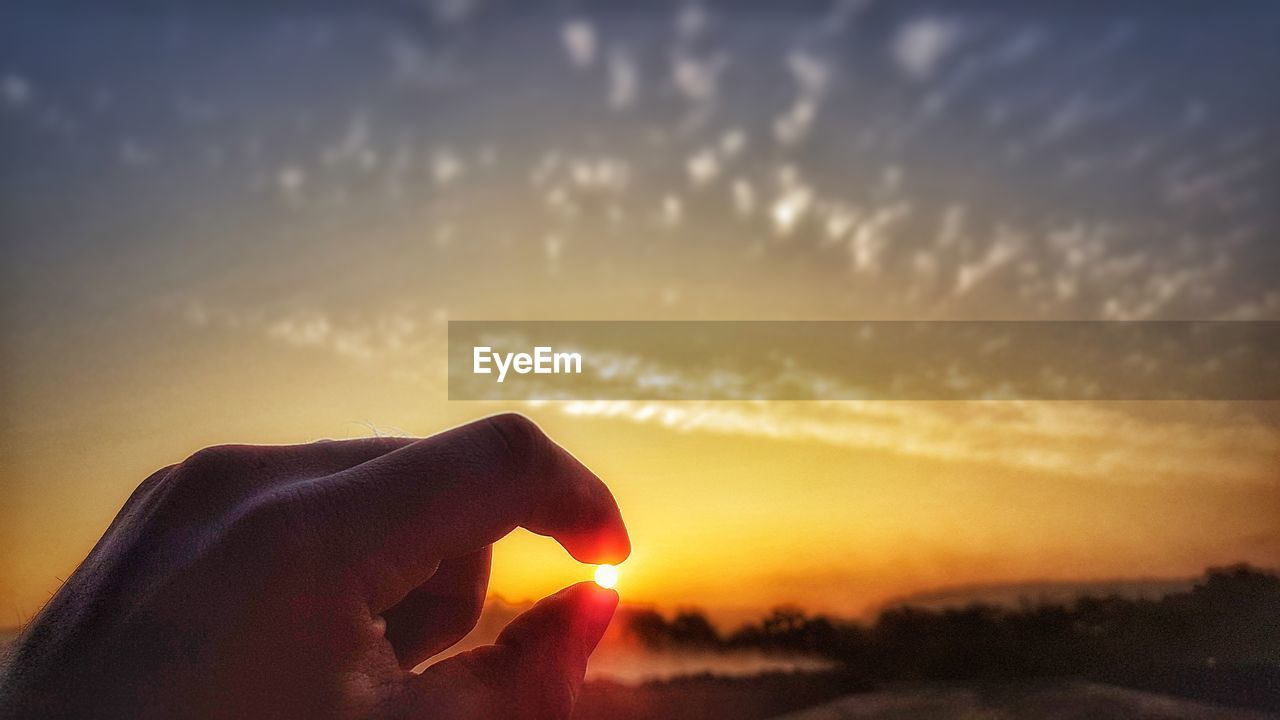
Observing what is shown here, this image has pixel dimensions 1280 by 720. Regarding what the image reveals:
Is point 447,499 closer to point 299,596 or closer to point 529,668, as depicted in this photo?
point 299,596

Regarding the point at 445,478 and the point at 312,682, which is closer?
the point at 312,682

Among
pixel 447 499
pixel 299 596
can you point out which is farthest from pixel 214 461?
pixel 447 499

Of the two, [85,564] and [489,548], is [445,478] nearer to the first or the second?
[489,548]

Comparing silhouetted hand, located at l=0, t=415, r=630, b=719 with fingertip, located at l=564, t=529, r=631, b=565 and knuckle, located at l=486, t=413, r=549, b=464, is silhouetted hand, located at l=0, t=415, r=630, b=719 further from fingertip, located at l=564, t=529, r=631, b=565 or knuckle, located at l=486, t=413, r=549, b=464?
fingertip, located at l=564, t=529, r=631, b=565

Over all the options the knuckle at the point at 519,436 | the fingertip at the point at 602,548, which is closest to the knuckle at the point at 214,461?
the knuckle at the point at 519,436

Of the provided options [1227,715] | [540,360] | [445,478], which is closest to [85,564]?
[445,478]

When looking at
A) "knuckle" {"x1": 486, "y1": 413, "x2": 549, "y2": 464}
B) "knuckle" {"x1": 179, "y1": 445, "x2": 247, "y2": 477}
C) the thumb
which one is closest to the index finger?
"knuckle" {"x1": 486, "y1": 413, "x2": 549, "y2": 464}
